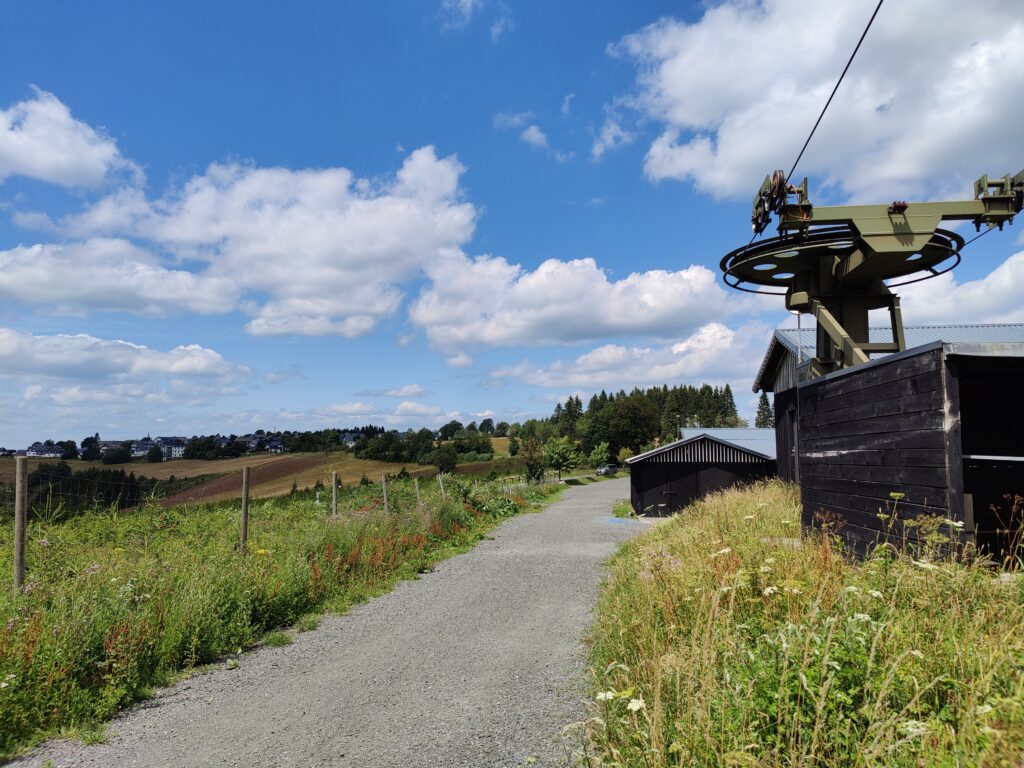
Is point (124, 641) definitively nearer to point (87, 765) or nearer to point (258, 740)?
point (87, 765)

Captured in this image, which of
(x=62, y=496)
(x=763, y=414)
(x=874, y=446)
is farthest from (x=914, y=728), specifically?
(x=763, y=414)

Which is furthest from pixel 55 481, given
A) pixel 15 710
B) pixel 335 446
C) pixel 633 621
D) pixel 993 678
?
pixel 335 446

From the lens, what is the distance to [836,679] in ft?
9.75

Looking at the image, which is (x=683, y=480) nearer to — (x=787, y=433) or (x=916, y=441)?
(x=787, y=433)

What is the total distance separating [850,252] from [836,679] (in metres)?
8.18

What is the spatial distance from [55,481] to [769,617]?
8412mm

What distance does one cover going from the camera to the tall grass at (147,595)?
4883 millimetres

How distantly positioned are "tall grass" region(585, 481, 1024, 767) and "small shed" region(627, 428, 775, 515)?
18572 mm

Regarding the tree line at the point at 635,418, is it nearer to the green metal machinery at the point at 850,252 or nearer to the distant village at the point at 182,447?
the distant village at the point at 182,447

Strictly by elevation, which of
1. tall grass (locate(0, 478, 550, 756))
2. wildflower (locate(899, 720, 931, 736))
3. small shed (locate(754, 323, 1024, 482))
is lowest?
tall grass (locate(0, 478, 550, 756))

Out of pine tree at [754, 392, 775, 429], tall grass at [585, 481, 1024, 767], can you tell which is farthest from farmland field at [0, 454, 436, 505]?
pine tree at [754, 392, 775, 429]

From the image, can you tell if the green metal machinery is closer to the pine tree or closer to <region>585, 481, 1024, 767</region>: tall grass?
<region>585, 481, 1024, 767</region>: tall grass

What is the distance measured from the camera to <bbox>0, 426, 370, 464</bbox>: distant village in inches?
534

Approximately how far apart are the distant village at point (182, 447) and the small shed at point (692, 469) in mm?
18474
